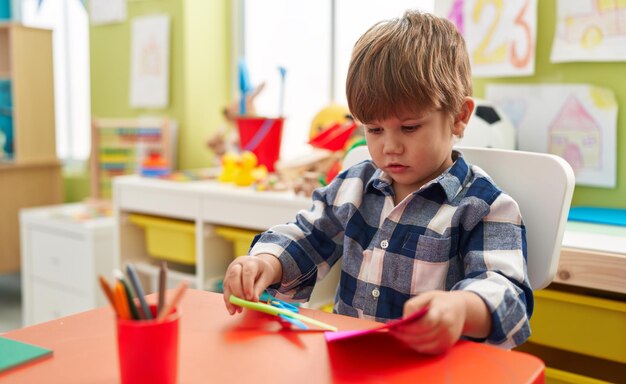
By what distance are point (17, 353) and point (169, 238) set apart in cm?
143

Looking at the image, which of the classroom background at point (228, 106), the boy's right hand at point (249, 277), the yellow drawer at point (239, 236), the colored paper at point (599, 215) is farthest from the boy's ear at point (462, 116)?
the yellow drawer at point (239, 236)

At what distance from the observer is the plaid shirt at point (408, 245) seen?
74 centimetres

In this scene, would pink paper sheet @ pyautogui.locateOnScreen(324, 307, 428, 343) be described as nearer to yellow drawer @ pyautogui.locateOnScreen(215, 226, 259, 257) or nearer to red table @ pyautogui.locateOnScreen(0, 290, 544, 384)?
red table @ pyautogui.locateOnScreen(0, 290, 544, 384)

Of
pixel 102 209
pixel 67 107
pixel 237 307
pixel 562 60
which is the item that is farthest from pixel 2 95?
pixel 237 307

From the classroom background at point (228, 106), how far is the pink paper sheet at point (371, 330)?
66 cm

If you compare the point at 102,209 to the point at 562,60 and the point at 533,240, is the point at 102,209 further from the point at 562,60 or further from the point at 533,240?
the point at 533,240

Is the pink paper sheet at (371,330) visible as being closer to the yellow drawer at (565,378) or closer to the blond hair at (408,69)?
the blond hair at (408,69)

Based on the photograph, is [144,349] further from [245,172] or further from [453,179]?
[245,172]

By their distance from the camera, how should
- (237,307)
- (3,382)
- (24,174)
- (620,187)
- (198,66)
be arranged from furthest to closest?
1. (24,174)
2. (198,66)
3. (620,187)
4. (237,307)
5. (3,382)

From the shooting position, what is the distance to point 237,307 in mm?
730

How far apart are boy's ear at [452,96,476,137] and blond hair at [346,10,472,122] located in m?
0.01

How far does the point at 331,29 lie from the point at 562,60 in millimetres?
887

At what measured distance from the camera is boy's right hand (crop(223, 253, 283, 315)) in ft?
2.50

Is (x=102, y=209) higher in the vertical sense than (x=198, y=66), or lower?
lower
